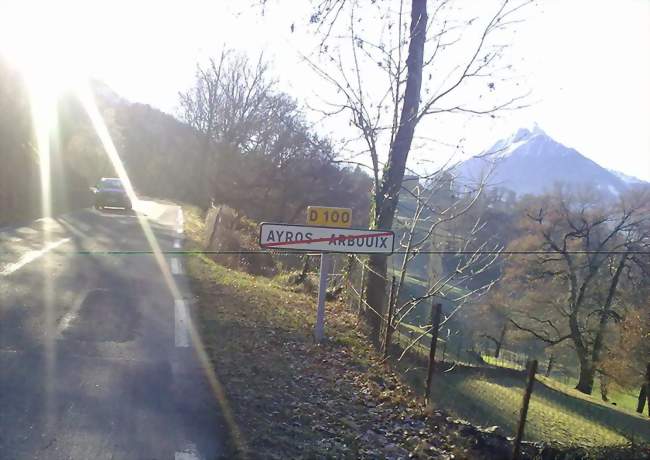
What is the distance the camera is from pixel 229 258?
15.4 meters

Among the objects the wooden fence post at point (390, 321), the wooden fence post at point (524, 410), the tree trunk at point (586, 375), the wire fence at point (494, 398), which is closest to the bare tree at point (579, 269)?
the tree trunk at point (586, 375)

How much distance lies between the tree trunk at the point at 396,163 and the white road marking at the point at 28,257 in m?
6.05

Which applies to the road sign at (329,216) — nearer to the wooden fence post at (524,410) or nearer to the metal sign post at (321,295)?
the metal sign post at (321,295)

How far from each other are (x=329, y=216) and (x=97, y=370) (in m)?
3.32

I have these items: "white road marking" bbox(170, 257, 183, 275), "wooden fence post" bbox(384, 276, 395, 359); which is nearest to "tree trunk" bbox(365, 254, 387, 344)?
"wooden fence post" bbox(384, 276, 395, 359)

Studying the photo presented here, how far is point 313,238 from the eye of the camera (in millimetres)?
6582

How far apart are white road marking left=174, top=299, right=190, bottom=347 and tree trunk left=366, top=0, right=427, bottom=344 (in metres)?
2.92

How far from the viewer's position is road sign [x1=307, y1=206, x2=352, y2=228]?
21.8 feet

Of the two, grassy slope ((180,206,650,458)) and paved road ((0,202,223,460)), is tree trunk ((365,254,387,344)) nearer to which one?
grassy slope ((180,206,650,458))

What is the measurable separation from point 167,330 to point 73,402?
2.29m

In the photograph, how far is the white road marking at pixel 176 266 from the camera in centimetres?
1061

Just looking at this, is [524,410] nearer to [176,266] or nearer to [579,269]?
[176,266]

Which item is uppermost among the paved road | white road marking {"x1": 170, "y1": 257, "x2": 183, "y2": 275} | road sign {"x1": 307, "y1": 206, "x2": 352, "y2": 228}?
road sign {"x1": 307, "y1": 206, "x2": 352, "y2": 228}

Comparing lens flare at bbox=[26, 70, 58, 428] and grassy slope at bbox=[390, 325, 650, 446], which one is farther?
grassy slope at bbox=[390, 325, 650, 446]
